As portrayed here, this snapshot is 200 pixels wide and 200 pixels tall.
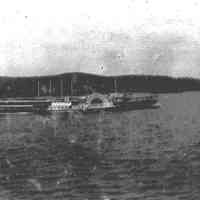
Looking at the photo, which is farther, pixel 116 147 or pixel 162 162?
pixel 116 147

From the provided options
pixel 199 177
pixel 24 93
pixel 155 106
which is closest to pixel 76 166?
pixel 199 177

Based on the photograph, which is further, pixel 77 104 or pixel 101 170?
pixel 77 104

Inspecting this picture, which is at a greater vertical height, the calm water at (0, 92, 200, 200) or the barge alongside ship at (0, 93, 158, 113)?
the calm water at (0, 92, 200, 200)

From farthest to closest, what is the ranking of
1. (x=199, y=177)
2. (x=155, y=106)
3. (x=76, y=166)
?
(x=155, y=106) < (x=76, y=166) < (x=199, y=177)

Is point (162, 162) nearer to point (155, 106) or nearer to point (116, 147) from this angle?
point (116, 147)

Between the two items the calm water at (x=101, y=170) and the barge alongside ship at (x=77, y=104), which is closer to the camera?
the calm water at (x=101, y=170)

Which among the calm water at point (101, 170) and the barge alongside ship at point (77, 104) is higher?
the calm water at point (101, 170)

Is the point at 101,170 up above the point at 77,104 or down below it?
above

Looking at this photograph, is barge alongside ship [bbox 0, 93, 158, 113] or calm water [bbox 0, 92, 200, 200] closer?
calm water [bbox 0, 92, 200, 200]

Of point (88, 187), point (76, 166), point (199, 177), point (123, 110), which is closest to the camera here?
point (88, 187)
